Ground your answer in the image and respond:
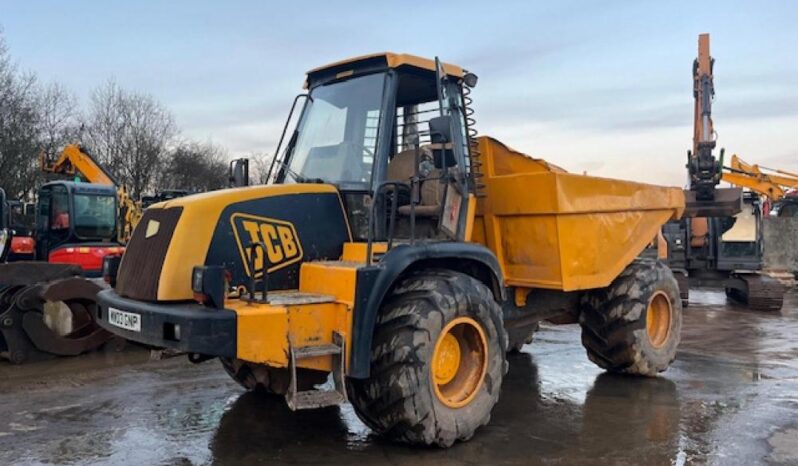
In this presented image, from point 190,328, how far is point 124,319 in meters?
0.80

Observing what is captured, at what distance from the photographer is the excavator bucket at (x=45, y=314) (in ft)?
25.4

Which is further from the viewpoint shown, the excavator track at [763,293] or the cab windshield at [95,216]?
the excavator track at [763,293]

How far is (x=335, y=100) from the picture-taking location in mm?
5707

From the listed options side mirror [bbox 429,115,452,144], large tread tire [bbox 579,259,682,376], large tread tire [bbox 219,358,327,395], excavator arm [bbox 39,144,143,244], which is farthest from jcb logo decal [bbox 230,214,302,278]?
excavator arm [bbox 39,144,143,244]

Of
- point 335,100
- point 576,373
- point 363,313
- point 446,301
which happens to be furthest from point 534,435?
point 335,100

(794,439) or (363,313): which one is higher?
(363,313)

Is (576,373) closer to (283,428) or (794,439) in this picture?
(794,439)

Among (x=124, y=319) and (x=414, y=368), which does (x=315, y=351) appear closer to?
(x=414, y=368)

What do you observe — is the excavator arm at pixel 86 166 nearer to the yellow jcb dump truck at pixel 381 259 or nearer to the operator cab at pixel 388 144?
the yellow jcb dump truck at pixel 381 259

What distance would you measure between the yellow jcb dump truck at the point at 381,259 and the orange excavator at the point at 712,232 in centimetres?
664

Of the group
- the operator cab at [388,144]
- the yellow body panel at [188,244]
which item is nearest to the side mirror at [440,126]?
the operator cab at [388,144]

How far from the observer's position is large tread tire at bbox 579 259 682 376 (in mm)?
6969

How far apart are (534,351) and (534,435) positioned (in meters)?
3.63

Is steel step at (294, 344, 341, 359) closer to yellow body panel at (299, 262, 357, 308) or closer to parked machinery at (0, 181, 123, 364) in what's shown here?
yellow body panel at (299, 262, 357, 308)
